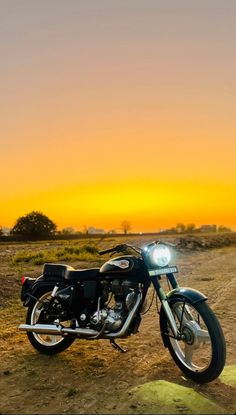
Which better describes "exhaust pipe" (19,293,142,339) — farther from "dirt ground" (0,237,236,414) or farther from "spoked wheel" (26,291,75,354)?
"dirt ground" (0,237,236,414)

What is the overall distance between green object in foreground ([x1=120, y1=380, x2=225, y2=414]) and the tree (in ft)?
143

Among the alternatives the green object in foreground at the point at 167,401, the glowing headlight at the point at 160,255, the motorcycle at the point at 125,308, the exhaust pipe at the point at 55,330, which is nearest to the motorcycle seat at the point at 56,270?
the motorcycle at the point at 125,308

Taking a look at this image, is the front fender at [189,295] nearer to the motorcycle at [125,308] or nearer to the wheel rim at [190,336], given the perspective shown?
the motorcycle at [125,308]

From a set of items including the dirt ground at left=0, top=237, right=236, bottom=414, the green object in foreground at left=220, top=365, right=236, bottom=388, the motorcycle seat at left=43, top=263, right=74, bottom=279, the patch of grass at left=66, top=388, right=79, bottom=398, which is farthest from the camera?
the motorcycle seat at left=43, top=263, right=74, bottom=279

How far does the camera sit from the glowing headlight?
6090 mm

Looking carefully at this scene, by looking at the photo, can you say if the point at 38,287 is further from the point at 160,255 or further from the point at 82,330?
the point at 160,255

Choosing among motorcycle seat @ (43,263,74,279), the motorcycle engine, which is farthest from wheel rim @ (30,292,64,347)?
the motorcycle engine

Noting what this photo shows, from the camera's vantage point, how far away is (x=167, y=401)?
5.12m

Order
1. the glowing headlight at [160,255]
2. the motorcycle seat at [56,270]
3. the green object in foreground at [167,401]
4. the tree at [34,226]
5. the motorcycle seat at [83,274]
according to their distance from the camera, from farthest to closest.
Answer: the tree at [34,226] < the motorcycle seat at [56,270] < the motorcycle seat at [83,274] < the glowing headlight at [160,255] < the green object in foreground at [167,401]

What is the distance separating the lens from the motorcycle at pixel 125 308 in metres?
5.86

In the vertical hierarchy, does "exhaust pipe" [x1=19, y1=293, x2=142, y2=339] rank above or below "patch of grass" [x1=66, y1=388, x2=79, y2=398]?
above

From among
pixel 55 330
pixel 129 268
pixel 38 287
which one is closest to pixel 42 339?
pixel 55 330

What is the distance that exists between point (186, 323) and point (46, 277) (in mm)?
2324

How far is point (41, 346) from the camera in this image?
7.05 m
